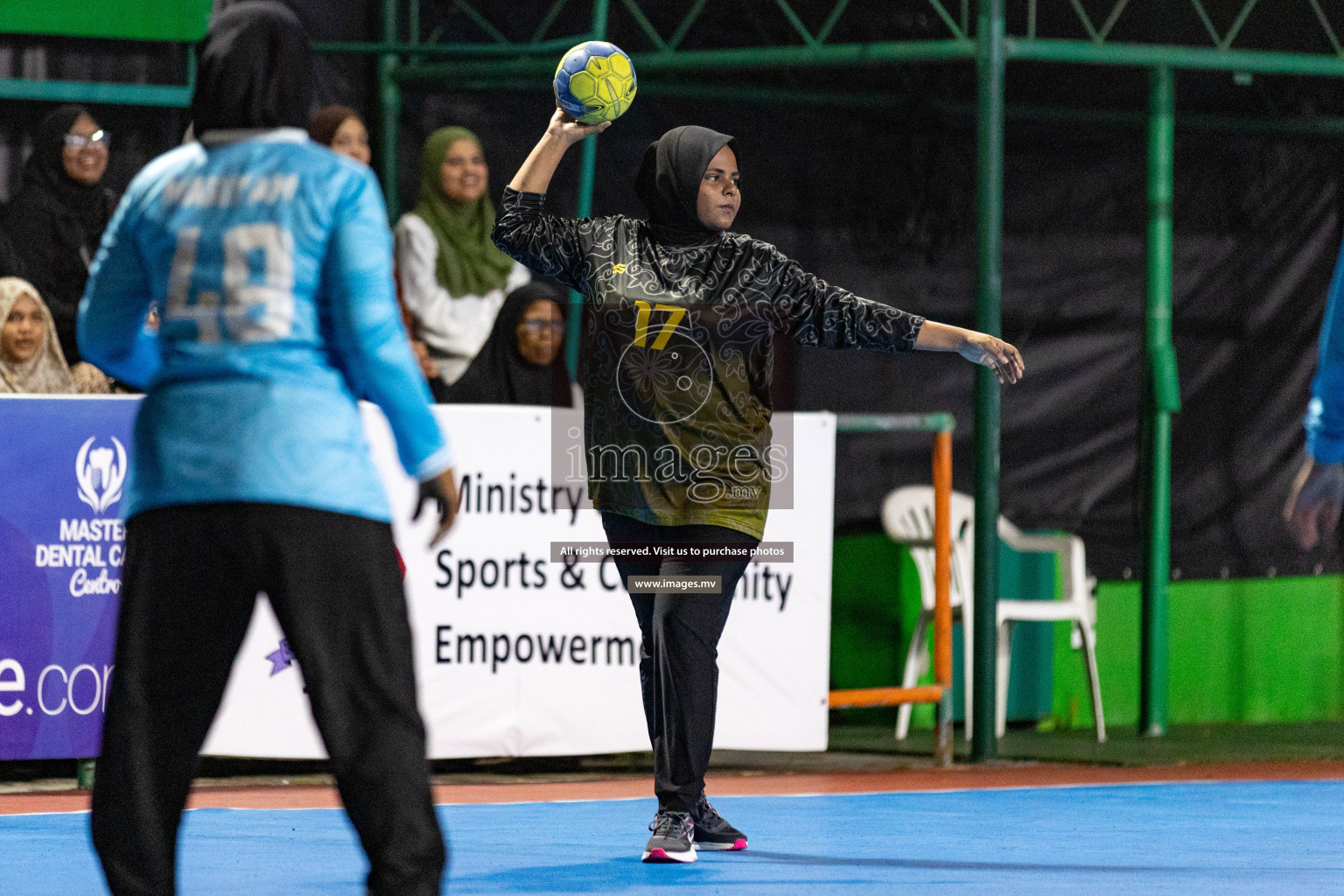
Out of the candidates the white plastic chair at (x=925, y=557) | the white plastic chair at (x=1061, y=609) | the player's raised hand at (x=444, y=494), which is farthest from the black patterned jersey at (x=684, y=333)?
the white plastic chair at (x=1061, y=609)

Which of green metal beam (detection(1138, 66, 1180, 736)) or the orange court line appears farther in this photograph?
green metal beam (detection(1138, 66, 1180, 736))

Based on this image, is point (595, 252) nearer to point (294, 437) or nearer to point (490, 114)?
point (294, 437)

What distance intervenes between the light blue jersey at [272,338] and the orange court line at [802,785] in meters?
3.90

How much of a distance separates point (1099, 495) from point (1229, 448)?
0.95 m

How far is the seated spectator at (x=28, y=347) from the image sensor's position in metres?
8.74

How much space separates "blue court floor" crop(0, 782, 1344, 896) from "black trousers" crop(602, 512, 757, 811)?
287 millimetres

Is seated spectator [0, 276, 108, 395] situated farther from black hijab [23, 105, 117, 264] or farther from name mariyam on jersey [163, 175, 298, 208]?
name mariyam on jersey [163, 175, 298, 208]

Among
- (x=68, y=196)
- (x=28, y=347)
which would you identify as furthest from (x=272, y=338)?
(x=68, y=196)

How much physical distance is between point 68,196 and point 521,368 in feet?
7.72

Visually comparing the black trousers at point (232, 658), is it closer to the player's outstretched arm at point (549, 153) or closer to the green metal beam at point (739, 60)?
the player's outstretched arm at point (549, 153)

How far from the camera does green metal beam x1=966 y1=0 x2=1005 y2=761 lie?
9.69 m

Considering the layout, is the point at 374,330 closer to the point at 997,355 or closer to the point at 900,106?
the point at 997,355

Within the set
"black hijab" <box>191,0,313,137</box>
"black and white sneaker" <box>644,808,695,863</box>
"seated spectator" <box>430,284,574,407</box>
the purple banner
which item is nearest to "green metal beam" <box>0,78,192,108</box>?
"seated spectator" <box>430,284,574,407</box>

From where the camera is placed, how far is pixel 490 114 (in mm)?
11492
